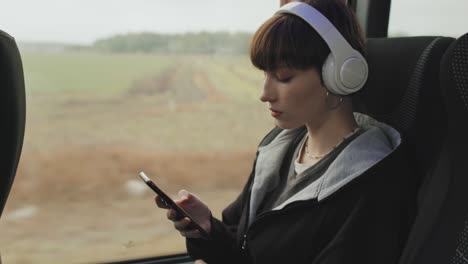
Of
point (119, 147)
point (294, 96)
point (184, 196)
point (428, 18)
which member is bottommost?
point (119, 147)

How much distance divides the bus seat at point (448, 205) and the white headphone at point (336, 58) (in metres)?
0.23

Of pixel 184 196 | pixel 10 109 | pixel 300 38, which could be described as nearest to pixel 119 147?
pixel 184 196

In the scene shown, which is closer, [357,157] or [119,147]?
[357,157]

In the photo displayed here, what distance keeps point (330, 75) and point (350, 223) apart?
0.33m

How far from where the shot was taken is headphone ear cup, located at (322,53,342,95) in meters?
0.97

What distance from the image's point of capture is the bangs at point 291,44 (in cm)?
98

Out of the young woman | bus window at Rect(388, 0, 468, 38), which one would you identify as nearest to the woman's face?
the young woman

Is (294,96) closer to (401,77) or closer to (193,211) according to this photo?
(401,77)

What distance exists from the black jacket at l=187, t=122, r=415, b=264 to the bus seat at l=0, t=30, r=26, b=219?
0.57 m

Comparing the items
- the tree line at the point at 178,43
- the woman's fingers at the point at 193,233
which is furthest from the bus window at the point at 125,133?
the woman's fingers at the point at 193,233

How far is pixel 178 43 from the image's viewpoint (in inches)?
65.1

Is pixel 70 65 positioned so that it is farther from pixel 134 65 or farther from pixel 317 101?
pixel 317 101

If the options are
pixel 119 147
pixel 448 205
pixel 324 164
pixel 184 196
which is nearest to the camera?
pixel 448 205

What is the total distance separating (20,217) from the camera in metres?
1.66
